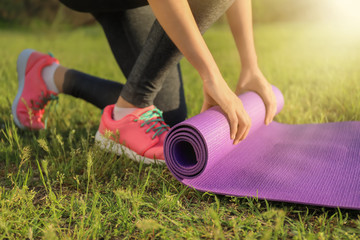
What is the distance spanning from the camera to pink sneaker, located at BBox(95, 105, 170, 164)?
160 centimetres

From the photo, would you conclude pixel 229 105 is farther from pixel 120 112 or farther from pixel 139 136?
pixel 120 112

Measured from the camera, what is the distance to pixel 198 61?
4.24 feet

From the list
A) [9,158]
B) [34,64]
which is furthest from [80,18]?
[9,158]

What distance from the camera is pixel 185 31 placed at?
1.26 m

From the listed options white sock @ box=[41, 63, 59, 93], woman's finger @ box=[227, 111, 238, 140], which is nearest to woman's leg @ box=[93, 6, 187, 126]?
white sock @ box=[41, 63, 59, 93]

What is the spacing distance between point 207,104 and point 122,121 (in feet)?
1.44

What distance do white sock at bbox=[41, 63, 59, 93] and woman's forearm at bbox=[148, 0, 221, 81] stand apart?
1090 mm

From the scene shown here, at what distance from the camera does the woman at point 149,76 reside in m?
1.30

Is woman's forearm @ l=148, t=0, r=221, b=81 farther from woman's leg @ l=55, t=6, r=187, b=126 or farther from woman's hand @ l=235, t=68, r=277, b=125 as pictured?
woman's leg @ l=55, t=6, r=187, b=126

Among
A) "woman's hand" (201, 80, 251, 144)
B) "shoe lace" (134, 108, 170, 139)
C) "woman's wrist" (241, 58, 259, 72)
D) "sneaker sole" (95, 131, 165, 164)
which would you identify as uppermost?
"woman's hand" (201, 80, 251, 144)

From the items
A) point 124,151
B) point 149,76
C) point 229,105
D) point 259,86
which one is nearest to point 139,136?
point 124,151

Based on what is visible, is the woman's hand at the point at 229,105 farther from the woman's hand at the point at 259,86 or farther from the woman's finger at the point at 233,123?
the woman's hand at the point at 259,86

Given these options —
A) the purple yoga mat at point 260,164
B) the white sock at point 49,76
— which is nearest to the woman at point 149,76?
the white sock at point 49,76

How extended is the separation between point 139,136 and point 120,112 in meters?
0.19
